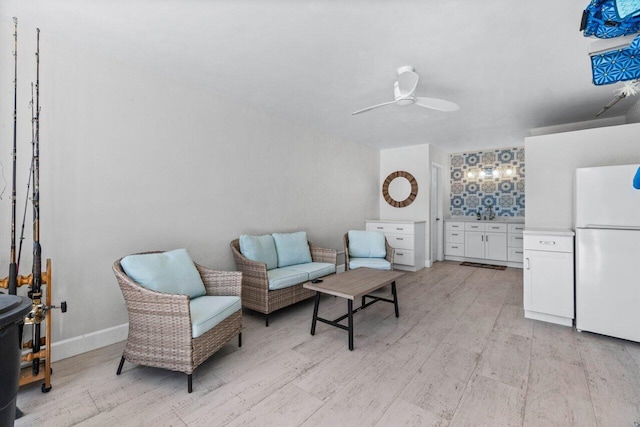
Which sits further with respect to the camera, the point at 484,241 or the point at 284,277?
the point at 484,241

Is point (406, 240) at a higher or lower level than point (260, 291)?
higher

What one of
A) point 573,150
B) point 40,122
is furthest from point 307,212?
point 573,150

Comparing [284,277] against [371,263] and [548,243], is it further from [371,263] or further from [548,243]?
[548,243]

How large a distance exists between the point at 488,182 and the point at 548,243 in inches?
138

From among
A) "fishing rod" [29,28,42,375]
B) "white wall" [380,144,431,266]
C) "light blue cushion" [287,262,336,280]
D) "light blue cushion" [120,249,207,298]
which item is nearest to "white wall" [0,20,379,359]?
"fishing rod" [29,28,42,375]

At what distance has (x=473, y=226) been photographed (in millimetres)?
5730

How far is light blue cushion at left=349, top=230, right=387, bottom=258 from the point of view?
416 centimetres

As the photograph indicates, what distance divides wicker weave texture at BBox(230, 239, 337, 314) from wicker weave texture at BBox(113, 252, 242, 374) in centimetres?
83

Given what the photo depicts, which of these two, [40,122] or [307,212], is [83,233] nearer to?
[40,122]

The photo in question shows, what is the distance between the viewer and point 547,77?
2.66 m

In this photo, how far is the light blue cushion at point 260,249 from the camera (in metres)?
3.17

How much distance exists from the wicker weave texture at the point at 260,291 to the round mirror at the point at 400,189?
10.6 feet

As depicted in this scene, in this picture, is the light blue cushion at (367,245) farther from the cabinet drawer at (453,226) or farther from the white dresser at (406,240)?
the cabinet drawer at (453,226)

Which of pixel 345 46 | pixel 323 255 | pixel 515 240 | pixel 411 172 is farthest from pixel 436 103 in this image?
pixel 515 240
